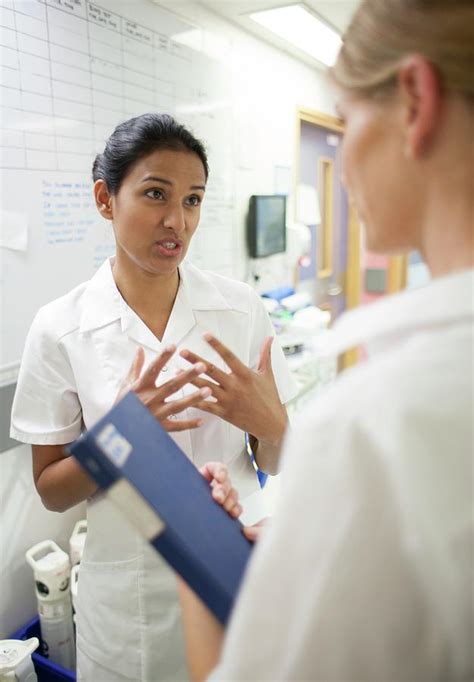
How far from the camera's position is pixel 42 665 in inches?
63.9

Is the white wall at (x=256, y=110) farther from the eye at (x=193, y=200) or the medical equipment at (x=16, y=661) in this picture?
the medical equipment at (x=16, y=661)

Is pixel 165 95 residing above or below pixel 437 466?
above

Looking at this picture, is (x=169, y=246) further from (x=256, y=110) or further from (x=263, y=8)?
(x=256, y=110)

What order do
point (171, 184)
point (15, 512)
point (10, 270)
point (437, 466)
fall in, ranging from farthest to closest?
point (15, 512) < point (10, 270) < point (171, 184) < point (437, 466)

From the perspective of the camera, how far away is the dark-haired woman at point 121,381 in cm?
109

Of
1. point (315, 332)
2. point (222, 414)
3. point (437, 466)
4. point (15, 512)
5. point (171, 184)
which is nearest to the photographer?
point (437, 466)

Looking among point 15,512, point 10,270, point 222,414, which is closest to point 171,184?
point 222,414

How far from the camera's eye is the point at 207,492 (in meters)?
0.69

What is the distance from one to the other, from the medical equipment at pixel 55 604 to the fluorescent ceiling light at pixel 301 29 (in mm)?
2509

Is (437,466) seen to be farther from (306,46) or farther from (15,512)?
(306,46)

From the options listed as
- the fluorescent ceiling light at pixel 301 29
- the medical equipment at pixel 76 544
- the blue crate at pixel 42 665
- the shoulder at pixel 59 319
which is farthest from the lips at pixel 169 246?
the fluorescent ceiling light at pixel 301 29

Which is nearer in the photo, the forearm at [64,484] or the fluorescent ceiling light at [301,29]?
the forearm at [64,484]

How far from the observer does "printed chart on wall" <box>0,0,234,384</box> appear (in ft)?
5.08

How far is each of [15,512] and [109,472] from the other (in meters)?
1.35
